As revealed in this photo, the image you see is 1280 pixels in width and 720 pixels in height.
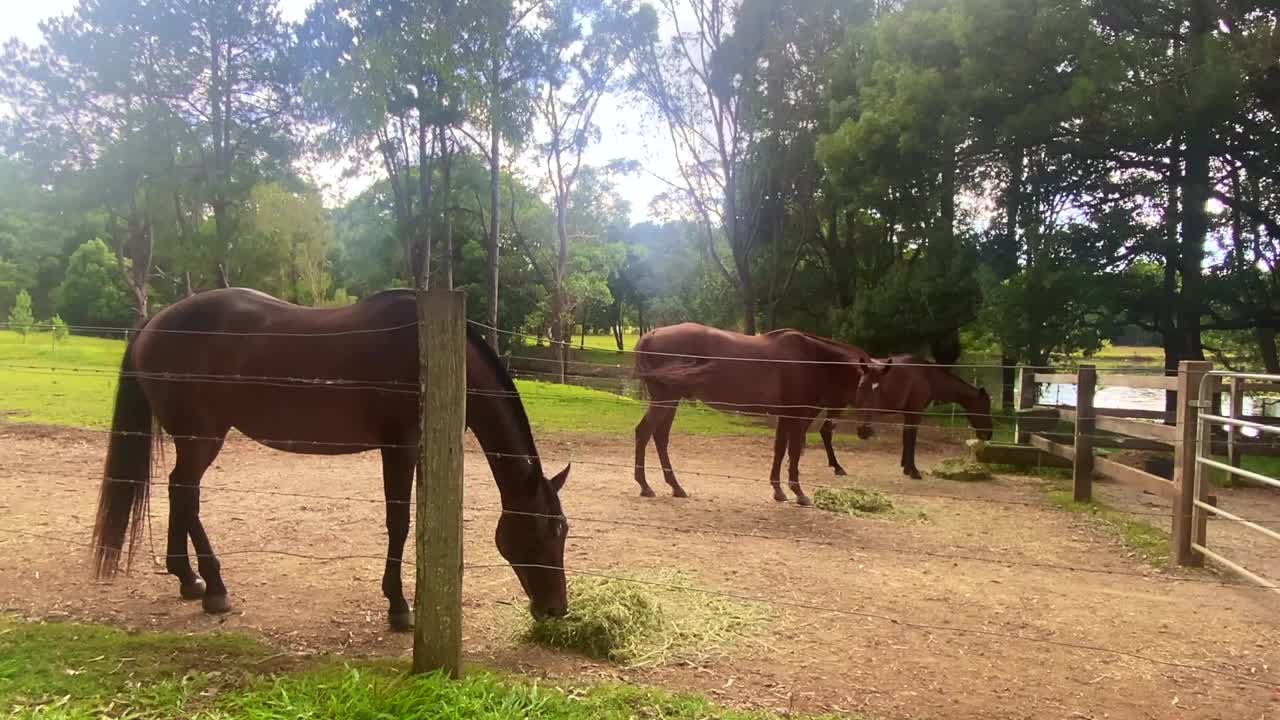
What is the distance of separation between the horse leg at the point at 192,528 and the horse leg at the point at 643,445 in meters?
4.04

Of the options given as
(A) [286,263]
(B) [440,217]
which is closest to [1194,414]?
(B) [440,217]

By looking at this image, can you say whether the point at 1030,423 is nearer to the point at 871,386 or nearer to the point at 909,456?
the point at 909,456

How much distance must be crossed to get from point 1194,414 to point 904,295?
29.2 feet

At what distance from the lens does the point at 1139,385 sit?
606cm

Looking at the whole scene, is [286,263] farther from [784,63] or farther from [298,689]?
[298,689]

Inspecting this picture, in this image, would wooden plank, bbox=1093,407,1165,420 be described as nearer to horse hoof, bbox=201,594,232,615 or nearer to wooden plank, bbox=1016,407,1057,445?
wooden plank, bbox=1016,407,1057,445

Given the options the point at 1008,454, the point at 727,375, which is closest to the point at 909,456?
the point at 1008,454

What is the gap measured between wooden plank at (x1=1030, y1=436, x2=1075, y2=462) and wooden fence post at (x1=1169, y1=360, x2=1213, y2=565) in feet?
8.81

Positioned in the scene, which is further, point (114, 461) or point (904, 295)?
point (904, 295)

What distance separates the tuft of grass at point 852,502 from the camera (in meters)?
6.58

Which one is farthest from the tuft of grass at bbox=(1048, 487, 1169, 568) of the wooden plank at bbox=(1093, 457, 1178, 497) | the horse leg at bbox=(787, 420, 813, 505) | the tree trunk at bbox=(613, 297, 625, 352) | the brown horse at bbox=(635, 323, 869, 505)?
the tree trunk at bbox=(613, 297, 625, 352)

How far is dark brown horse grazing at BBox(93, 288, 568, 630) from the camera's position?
11.5ft

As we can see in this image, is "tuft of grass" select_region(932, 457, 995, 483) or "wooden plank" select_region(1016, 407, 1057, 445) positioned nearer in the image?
"tuft of grass" select_region(932, 457, 995, 483)

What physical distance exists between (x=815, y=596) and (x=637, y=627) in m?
1.30
